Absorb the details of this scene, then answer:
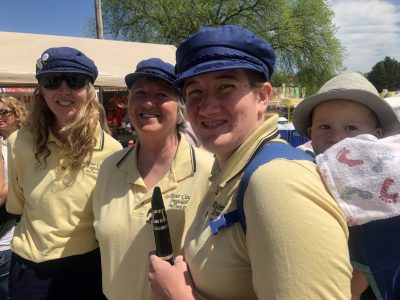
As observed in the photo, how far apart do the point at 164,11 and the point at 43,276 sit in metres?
20.0

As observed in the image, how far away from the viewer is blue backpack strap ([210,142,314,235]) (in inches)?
37.8

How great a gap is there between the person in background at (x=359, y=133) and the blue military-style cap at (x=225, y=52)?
0.38m

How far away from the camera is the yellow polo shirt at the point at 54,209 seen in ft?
6.66

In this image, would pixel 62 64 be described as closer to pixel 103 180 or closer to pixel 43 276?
pixel 103 180

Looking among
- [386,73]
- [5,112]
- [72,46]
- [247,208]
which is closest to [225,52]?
[247,208]

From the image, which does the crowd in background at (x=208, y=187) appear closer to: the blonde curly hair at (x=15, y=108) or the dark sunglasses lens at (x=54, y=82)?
the dark sunglasses lens at (x=54, y=82)

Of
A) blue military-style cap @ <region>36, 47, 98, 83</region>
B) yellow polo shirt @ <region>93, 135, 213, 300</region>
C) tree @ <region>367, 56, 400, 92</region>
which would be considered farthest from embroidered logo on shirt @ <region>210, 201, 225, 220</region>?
tree @ <region>367, 56, 400, 92</region>

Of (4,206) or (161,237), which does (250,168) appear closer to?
(161,237)

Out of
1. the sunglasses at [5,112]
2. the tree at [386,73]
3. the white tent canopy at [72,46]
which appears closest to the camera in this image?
the sunglasses at [5,112]

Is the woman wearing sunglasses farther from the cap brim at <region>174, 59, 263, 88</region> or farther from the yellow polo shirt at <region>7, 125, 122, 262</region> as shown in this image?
the cap brim at <region>174, 59, 263, 88</region>

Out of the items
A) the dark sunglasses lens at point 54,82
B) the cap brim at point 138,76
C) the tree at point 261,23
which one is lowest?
the cap brim at point 138,76

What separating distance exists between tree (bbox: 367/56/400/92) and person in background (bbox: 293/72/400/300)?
194 ft

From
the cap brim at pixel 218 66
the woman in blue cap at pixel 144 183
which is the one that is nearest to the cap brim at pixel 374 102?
the cap brim at pixel 218 66

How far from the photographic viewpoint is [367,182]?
1.01 meters
